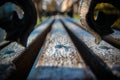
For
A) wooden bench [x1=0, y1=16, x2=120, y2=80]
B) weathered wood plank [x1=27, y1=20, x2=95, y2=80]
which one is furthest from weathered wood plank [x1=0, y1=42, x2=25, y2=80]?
weathered wood plank [x1=27, y1=20, x2=95, y2=80]

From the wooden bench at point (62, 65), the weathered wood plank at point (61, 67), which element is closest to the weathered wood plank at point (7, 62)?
the wooden bench at point (62, 65)

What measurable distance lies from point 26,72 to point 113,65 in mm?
503

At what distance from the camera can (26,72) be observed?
4.11ft

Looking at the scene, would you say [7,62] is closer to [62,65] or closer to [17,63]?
[17,63]

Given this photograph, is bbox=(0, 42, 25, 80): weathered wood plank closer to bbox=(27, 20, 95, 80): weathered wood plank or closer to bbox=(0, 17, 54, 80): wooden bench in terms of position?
bbox=(0, 17, 54, 80): wooden bench

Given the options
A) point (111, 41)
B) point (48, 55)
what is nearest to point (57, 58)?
point (48, 55)

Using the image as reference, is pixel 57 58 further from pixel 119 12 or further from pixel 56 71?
pixel 119 12

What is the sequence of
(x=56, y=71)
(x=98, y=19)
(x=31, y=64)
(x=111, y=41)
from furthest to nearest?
(x=111, y=41) < (x=31, y=64) < (x=98, y=19) < (x=56, y=71)

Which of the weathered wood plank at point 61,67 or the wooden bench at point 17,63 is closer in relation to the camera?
the weathered wood plank at point 61,67

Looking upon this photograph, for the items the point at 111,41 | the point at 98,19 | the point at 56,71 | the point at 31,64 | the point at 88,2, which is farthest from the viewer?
the point at 111,41

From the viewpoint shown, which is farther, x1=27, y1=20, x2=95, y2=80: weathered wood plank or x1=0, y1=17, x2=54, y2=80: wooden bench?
x1=0, y1=17, x2=54, y2=80: wooden bench

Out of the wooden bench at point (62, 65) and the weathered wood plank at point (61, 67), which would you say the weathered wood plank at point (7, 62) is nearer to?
the wooden bench at point (62, 65)

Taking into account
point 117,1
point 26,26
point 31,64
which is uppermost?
point 117,1

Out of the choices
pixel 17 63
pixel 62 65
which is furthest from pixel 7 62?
pixel 62 65
